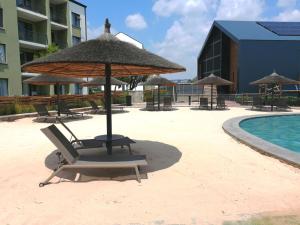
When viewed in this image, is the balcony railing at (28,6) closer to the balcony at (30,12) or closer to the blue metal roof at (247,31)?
the balcony at (30,12)

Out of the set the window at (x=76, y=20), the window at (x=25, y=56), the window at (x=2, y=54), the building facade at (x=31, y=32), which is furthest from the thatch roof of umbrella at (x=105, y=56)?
the window at (x=76, y=20)

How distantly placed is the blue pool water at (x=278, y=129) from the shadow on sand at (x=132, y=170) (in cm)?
498

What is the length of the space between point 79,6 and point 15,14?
12386 mm

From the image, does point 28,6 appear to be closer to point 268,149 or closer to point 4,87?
point 4,87

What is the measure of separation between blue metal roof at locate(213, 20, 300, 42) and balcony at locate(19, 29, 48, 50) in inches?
822

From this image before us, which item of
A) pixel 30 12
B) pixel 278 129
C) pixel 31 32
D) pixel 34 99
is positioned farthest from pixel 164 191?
pixel 31 32

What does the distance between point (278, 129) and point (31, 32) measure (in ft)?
94.8

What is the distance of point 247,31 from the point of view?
120 feet

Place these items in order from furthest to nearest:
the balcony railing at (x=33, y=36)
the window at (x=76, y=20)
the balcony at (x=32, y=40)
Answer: the window at (x=76, y=20) → the balcony railing at (x=33, y=36) → the balcony at (x=32, y=40)

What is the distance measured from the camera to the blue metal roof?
1339 inches

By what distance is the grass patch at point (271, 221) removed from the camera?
391 cm

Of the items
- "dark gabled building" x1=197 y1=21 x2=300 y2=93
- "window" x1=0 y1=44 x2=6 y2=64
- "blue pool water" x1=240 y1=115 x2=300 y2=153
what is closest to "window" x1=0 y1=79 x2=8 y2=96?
"window" x1=0 y1=44 x2=6 y2=64

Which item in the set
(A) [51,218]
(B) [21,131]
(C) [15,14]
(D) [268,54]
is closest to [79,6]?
(C) [15,14]

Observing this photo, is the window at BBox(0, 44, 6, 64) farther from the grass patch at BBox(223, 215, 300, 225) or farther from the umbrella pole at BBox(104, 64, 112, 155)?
the grass patch at BBox(223, 215, 300, 225)
